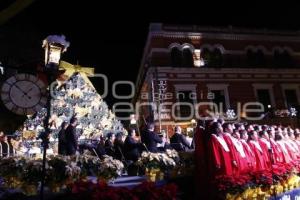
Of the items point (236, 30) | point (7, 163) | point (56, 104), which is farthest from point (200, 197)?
point (236, 30)

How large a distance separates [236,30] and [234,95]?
605 centimetres

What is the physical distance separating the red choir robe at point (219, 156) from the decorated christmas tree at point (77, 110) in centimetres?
720

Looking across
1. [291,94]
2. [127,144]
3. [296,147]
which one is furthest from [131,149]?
[291,94]

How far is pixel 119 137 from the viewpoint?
12.3 metres

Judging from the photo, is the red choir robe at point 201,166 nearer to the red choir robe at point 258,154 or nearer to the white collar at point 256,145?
the red choir robe at point 258,154

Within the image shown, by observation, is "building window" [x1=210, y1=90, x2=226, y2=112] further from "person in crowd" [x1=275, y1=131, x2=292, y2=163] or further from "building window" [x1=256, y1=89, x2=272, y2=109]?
"person in crowd" [x1=275, y1=131, x2=292, y2=163]

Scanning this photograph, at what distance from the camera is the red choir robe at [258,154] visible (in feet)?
30.1

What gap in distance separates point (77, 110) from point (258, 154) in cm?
841

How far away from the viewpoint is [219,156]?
807 cm

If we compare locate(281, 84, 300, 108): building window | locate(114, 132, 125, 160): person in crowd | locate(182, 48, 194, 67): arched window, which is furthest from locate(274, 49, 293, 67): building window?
locate(114, 132, 125, 160): person in crowd

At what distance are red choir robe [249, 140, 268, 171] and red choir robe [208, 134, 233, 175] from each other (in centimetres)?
143

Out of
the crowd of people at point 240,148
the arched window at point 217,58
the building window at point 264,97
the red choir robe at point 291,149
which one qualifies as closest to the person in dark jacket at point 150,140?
the crowd of people at point 240,148

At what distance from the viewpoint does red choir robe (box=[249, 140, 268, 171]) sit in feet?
30.1

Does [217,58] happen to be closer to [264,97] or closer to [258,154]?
[264,97]
